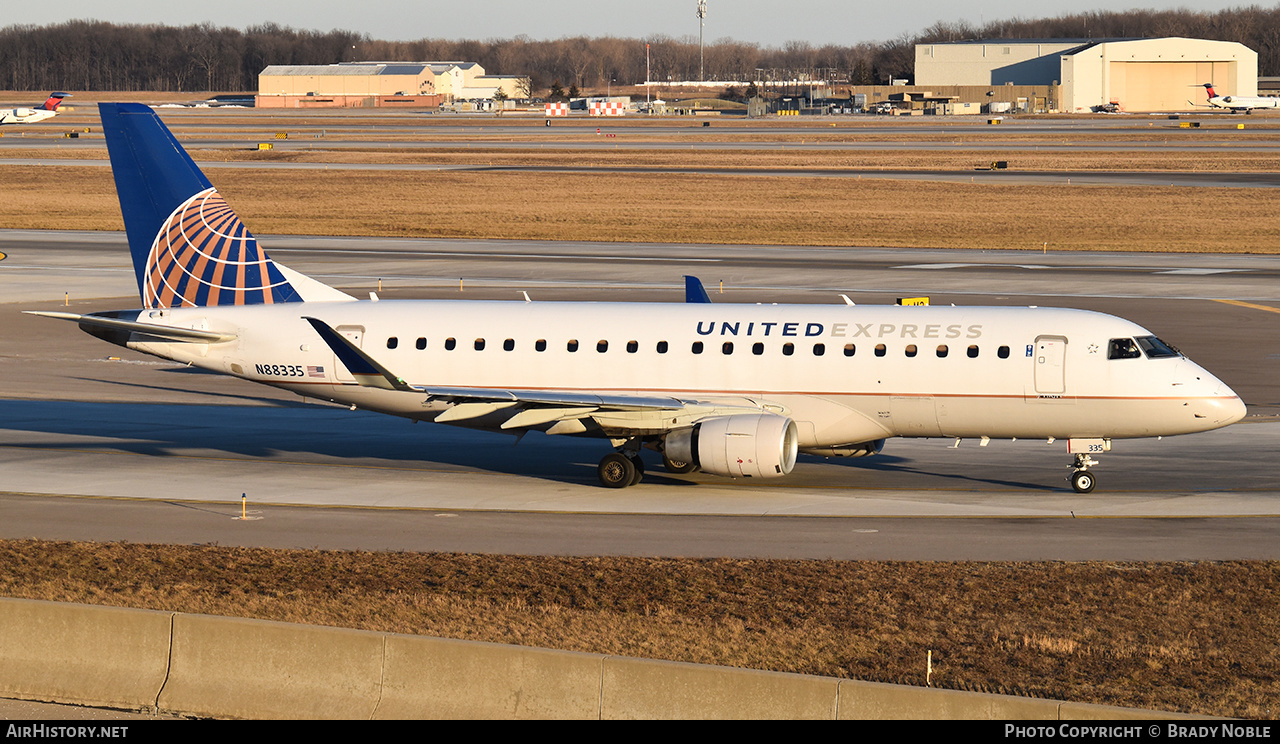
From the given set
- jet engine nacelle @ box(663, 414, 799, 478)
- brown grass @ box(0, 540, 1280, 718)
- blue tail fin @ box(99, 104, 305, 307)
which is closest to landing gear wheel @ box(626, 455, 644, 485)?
jet engine nacelle @ box(663, 414, 799, 478)

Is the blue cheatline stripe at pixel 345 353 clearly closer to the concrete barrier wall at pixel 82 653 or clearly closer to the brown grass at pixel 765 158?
the concrete barrier wall at pixel 82 653

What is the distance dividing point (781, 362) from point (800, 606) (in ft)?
33.2

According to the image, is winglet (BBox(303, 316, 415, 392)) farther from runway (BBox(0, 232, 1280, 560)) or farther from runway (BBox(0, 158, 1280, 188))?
runway (BBox(0, 158, 1280, 188))

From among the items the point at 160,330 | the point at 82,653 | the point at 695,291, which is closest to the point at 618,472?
the point at 695,291

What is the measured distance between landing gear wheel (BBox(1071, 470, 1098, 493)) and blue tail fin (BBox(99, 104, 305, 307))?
59.3 feet

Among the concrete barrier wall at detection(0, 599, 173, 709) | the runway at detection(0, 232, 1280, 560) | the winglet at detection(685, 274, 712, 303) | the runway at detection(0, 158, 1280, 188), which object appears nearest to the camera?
the concrete barrier wall at detection(0, 599, 173, 709)

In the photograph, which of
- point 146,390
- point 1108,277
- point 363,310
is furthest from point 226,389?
point 1108,277

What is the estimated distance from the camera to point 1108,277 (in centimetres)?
7006

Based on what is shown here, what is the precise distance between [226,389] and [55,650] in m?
28.9

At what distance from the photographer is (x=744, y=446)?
29312 mm

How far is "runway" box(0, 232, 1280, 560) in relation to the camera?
26.5m

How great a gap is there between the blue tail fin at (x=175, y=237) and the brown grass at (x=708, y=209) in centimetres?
5581

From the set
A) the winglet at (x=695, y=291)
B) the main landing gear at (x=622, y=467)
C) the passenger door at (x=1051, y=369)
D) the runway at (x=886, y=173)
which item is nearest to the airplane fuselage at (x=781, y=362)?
the passenger door at (x=1051, y=369)

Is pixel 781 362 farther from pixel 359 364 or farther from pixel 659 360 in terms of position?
pixel 359 364
